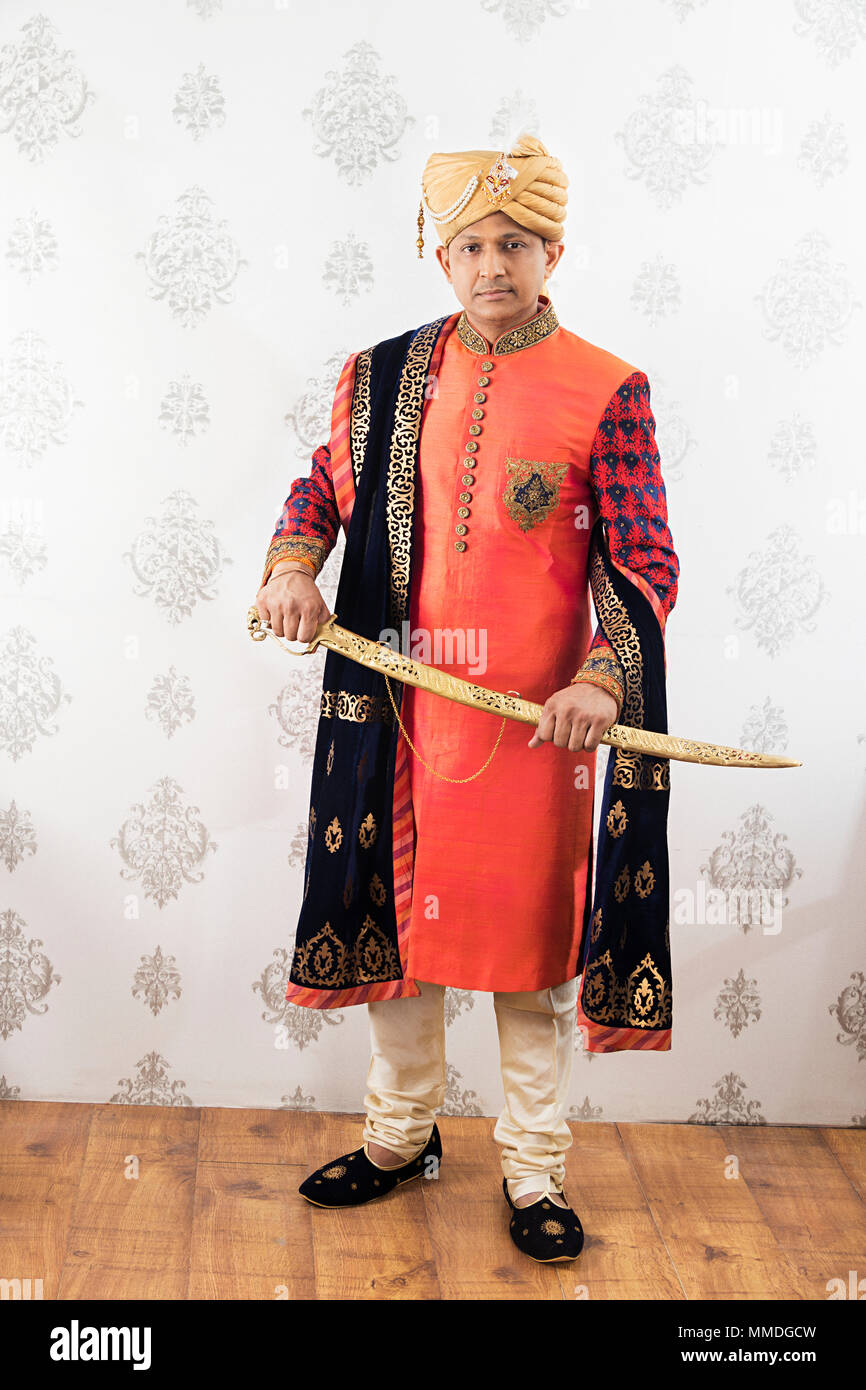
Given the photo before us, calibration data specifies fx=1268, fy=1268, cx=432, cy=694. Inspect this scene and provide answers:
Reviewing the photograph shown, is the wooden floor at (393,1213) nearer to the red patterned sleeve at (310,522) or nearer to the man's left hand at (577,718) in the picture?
the man's left hand at (577,718)

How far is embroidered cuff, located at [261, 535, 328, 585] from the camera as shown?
1.93m

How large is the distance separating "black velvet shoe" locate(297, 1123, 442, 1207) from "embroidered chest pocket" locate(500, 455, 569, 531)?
1.14 metres

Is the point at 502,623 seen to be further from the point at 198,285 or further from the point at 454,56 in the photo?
the point at 454,56

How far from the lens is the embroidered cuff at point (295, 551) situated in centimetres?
193

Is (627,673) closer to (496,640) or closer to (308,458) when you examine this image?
(496,640)

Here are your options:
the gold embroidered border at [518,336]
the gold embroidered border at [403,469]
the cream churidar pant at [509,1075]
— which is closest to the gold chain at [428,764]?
the gold embroidered border at [403,469]

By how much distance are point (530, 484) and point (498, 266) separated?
31 cm

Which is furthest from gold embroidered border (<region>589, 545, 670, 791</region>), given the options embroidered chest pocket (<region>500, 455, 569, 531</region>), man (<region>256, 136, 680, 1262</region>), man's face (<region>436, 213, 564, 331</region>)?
man's face (<region>436, 213, 564, 331</region>)

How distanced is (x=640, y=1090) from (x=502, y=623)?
44.3 inches

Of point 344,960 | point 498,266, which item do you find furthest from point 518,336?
point 344,960

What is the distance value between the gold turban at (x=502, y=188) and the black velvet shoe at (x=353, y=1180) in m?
1.53

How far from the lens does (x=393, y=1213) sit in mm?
2133

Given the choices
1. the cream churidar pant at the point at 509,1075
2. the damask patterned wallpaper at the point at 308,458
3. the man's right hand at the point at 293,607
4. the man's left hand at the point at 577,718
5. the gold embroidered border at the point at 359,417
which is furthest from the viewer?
the damask patterned wallpaper at the point at 308,458

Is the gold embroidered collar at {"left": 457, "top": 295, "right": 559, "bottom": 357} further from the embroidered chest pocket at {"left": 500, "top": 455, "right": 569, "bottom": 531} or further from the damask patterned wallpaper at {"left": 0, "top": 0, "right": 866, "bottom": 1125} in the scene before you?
the damask patterned wallpaper at {"left": 0, "top": 0, "right": 866, "bottom": 1125}
